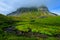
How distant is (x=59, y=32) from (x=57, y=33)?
3.13m

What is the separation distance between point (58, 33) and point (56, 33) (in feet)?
4.57

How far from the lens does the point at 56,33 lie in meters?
96.8

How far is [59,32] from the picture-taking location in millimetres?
100000

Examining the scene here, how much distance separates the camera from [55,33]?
96.2m

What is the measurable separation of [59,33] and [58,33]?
2.02ft

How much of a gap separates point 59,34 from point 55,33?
2.40 meters

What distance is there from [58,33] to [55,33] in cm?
223

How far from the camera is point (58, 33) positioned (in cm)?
9744

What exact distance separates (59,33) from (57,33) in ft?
3.94

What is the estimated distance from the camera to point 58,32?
3942 inches

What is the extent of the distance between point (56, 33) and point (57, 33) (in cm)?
85

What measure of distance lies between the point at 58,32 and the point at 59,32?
0.56 metres

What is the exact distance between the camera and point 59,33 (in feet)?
320

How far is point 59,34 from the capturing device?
9669 centimetres
